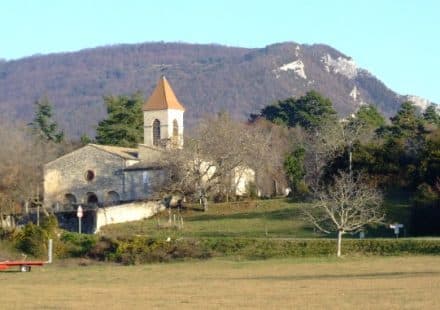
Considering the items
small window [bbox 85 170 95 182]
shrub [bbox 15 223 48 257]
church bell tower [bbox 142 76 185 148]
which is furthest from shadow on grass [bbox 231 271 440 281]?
church bell tower [bbox 142 76 185 148]

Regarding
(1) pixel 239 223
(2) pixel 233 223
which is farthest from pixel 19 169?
(1) pixel 239 223

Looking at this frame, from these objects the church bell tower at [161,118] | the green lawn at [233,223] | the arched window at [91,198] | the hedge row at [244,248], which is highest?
the church bell tower at [161,118]

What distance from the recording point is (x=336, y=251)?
143ft

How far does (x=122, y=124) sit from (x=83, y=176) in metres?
16.8

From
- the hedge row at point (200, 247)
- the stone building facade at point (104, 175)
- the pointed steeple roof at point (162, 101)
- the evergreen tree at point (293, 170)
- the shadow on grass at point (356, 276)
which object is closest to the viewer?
the shadow on grass at point (356, 276)

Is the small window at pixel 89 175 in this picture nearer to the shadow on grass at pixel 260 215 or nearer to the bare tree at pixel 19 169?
the bare tree at pixel 19 169

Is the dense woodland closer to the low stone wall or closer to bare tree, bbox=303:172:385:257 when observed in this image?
the low stone wall

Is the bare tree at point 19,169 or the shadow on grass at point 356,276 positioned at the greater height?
the bare tree at point 19,169

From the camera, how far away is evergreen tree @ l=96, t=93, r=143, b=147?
89.3 metres

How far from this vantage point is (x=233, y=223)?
55531 mm

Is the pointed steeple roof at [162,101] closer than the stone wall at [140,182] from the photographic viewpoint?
No

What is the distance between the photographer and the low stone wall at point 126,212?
57.6m

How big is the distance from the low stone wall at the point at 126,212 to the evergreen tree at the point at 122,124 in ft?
81.0

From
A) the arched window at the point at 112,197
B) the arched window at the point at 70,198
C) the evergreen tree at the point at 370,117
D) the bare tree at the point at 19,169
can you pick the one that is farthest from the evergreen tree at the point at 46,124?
the evergreen tree at the point at 370,117
